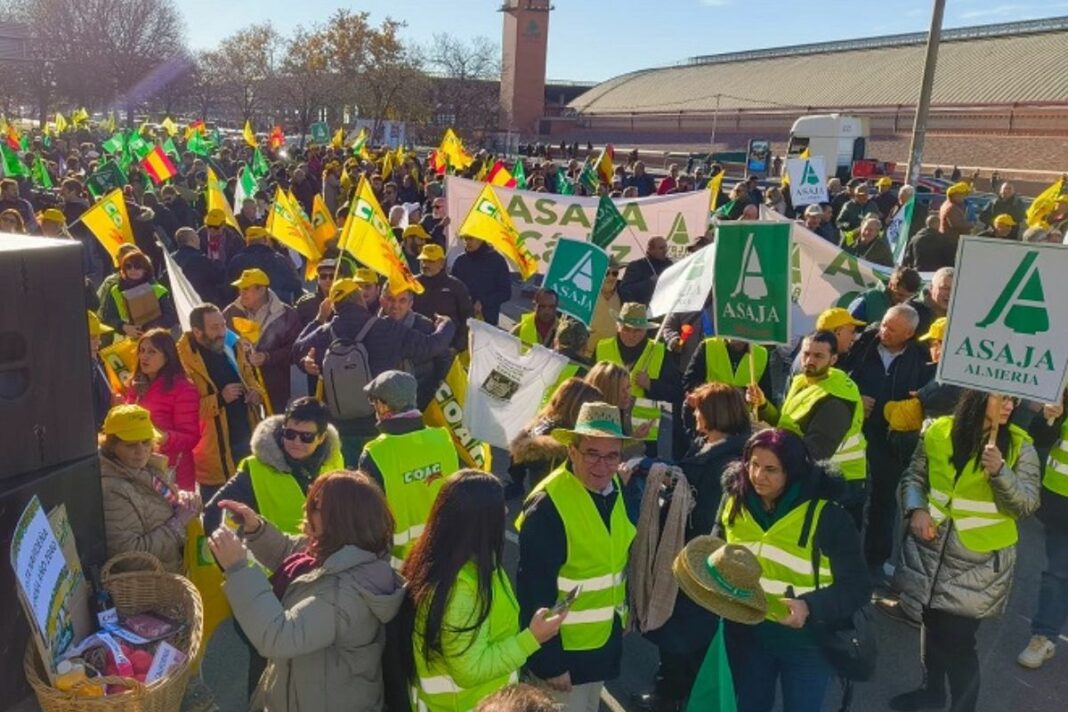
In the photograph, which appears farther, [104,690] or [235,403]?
[235,403]

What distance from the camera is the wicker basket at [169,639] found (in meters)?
2.34

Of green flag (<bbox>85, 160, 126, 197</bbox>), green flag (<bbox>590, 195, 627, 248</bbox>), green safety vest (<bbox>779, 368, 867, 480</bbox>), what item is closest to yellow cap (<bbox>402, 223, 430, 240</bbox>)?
green flag (<bbox>590, 195, 627, 248</bbox>)

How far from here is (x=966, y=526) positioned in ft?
12.9

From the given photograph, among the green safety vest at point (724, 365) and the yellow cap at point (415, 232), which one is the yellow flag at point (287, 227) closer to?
the yellow cap at point (415, 232)

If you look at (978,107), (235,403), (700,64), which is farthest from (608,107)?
(235,403)

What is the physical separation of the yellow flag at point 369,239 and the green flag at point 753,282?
2.36 meters

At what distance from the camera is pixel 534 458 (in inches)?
150

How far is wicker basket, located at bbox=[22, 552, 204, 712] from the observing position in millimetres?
2340

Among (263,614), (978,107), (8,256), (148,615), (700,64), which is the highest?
(700,64)

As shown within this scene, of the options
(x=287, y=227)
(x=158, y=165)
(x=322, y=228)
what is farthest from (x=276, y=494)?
(x=158, y=165)

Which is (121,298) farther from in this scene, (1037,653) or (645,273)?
(1037,653)

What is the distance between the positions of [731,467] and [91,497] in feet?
7.84

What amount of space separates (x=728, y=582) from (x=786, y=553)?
34 centimetres

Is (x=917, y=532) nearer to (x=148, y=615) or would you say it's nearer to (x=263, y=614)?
(x=263, y=614)
